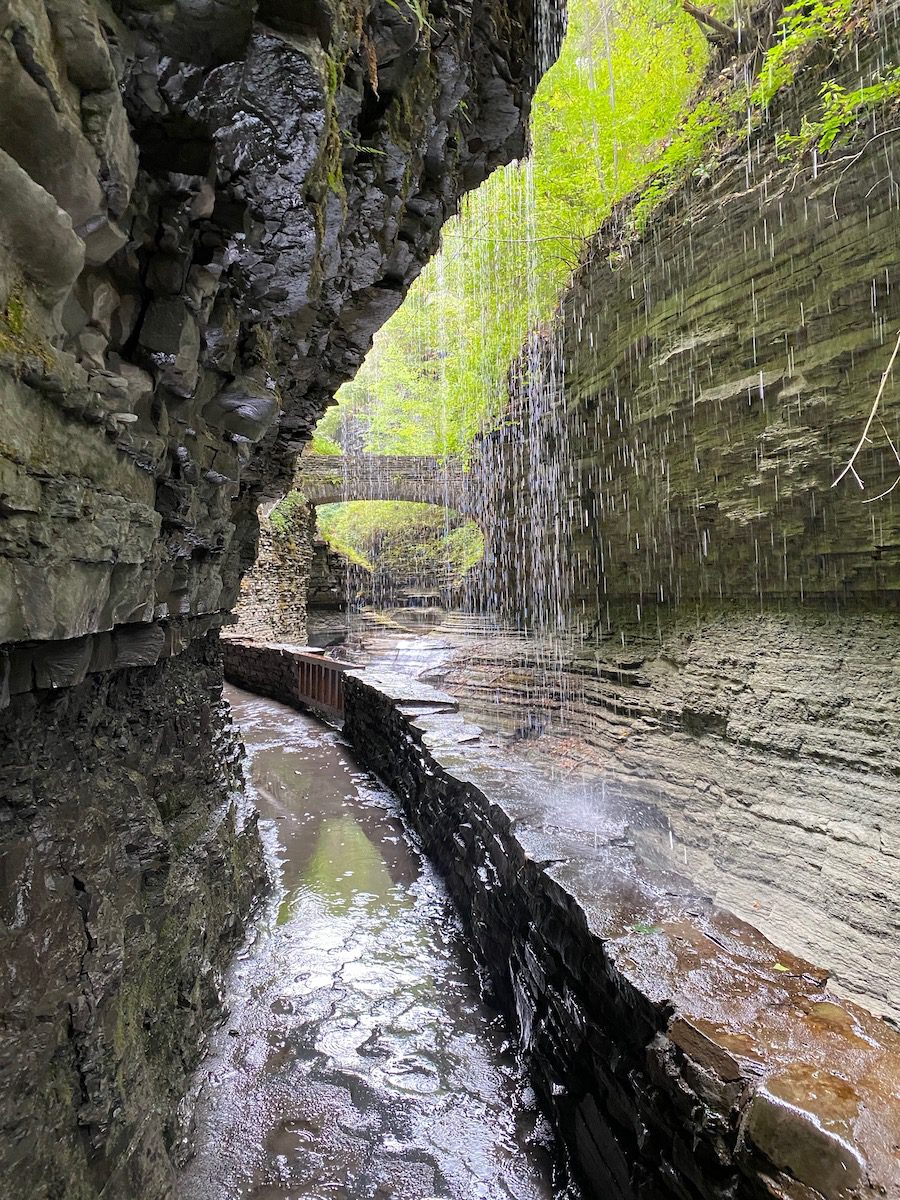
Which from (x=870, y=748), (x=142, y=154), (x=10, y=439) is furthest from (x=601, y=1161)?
(x=142, y=154)

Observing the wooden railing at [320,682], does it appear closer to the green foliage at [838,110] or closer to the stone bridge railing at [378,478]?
the stone bridge railing at [378,478]

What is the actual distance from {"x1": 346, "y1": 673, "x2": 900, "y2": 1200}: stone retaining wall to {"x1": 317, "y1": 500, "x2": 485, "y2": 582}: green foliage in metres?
17.3

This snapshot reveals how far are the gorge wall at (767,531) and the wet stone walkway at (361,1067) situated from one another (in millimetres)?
2050

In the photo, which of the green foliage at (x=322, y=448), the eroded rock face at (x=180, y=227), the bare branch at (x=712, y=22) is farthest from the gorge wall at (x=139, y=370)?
the green foliage at (x=322, y=448)

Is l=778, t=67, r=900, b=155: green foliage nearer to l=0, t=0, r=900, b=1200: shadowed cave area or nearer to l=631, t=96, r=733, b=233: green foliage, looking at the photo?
l=0, t=0, r=900, b=1200: shadowed cave area

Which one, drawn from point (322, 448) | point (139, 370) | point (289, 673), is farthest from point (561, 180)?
point (322, 448)

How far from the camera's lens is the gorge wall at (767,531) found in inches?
167

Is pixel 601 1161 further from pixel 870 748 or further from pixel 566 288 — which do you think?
pixel 566 288

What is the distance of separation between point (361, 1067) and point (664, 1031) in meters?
2.14

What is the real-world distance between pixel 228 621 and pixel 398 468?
454 inches

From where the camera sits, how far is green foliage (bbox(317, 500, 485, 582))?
21.7 metres

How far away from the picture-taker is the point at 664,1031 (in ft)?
7.47

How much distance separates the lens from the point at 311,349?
4.42 m

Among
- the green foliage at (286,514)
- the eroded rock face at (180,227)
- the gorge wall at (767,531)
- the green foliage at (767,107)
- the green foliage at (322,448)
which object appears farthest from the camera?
the green foliage at (322,448)
